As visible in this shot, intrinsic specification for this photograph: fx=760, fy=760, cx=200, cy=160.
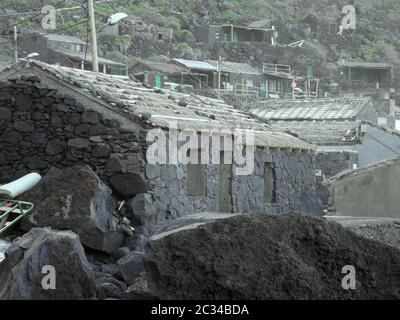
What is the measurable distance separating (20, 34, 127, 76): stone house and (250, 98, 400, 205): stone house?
62.8 ft

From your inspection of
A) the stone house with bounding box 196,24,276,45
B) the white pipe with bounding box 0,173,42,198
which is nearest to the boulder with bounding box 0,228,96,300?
the white pipe with bounding box 0,173,42,198

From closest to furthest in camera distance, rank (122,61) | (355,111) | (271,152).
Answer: (271,152)
(355,111)
(122,61)

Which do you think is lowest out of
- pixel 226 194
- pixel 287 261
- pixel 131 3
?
pixel 226 194

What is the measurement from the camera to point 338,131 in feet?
89.1

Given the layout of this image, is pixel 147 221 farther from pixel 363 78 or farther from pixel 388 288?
pixel 363 78

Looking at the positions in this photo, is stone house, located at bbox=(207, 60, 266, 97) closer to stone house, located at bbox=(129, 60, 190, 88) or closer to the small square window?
stone house, located at bbox=(129, 60, 190, 88)

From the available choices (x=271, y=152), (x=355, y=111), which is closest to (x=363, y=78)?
(x=355, y=111)

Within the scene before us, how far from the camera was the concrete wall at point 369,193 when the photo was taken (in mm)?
14484

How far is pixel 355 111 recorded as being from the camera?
28.7 meters

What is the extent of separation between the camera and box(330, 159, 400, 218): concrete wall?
47.5ft

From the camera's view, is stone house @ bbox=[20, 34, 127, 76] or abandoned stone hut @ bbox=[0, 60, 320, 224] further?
stone house @ bbox=[20, 34, 127, 76]

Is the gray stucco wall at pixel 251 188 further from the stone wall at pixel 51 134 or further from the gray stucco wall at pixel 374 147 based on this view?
the gray stucco wall at pixel 374 147
